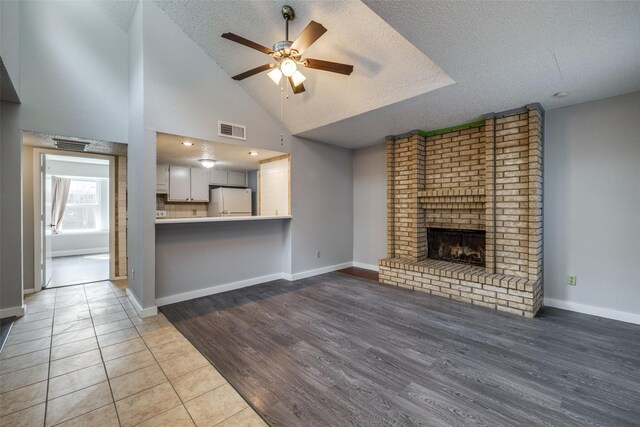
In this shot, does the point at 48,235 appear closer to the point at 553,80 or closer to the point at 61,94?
the point at 61,94

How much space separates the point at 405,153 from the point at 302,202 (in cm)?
197

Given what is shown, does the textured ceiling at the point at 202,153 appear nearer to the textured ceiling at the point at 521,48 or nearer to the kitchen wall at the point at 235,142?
the kitchen wall at the point at 235,142

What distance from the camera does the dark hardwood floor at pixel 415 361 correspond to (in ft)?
5.57

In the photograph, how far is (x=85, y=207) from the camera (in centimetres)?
769

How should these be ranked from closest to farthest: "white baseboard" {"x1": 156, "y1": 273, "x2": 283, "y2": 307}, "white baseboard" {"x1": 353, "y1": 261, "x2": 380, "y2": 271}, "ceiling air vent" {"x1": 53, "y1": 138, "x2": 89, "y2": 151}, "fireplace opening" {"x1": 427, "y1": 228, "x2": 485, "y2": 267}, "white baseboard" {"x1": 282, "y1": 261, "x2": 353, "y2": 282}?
"white baseboard" {"x1": 156, "y1": 273, "x2": 283, "y2": 307} → "ceiling air vent" {"x1": 53, "y1": 138, "x2": 89, "y2": 151} → "fireplace opening" {"x1": 427, "y1": 228, "x2": 485, "y2": 267} → "white baseboard" {"x1": 282, "y1": 261, "x2": 353, "y2": 282} → "white baseboard" {"x1": 353, "y1": 261, "x2": 380, "y2": 271}

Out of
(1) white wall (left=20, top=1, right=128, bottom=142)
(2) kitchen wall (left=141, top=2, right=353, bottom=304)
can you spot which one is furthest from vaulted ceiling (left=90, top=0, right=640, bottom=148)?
(1) white wall (left=20, top=1, right=128, bottom=142)

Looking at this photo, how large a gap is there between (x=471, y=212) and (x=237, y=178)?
504 centimetres

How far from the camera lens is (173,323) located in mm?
2988

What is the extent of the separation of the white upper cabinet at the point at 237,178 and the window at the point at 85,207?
14.5ft

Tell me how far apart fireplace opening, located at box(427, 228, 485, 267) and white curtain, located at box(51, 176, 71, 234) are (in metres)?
9.12

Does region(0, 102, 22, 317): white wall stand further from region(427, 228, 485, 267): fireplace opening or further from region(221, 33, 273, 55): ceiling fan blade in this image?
region(427, 228, 485, 267): fireplace opening

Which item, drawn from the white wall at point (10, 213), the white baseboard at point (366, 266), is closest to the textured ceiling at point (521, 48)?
the white baseboard at point (366, 266)

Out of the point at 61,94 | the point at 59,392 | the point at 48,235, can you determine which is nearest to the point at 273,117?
the point at 61,94

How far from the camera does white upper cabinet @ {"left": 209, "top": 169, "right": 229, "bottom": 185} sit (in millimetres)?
6062
